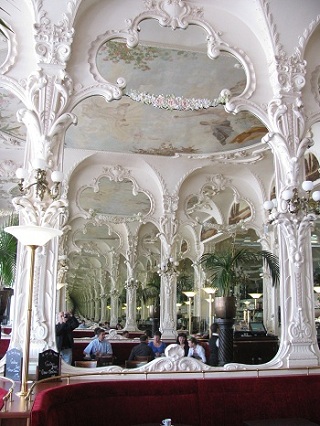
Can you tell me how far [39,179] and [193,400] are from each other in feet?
10.4

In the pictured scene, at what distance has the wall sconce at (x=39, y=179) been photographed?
6152 millimetres

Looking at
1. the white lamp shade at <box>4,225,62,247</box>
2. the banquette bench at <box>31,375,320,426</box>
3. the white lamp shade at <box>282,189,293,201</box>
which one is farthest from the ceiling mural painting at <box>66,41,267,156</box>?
the banquette bench at <box>31,375,320,426</box>

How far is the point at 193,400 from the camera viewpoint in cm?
566

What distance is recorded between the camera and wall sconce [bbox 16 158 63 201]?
6.15 m

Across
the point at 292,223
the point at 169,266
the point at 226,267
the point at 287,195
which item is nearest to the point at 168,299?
the point at 169,266

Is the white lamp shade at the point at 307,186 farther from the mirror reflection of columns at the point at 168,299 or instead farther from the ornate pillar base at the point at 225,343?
the mirror reflection of columns at the point at 168,299

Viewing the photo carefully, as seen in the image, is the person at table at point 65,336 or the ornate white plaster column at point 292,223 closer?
the ornate white plaster column at point 292,223

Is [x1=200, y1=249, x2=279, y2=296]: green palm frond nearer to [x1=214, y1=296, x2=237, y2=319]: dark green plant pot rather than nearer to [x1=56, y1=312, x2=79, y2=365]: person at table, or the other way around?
[x1=214, y1=296, x2=237, y2=319]: dark green plant pot

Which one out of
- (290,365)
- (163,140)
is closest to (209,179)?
(163,140)

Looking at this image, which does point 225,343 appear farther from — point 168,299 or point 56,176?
point 168,299

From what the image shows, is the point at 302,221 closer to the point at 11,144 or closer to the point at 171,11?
the point at 171,11

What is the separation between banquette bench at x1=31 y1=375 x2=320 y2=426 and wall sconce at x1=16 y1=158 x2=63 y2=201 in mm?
2334

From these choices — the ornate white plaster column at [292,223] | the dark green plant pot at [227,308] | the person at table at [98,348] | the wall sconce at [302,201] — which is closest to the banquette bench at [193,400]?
the ornate white plaster column at [292,223]

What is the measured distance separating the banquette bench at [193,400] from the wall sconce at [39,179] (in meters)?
2.33
